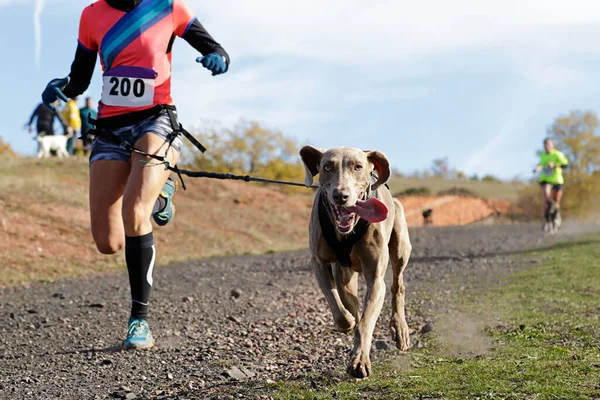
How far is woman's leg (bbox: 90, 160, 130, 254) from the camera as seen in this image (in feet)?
18.6

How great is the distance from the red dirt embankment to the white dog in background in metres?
19.1

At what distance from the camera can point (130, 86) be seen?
18.3ft

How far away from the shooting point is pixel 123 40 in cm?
558

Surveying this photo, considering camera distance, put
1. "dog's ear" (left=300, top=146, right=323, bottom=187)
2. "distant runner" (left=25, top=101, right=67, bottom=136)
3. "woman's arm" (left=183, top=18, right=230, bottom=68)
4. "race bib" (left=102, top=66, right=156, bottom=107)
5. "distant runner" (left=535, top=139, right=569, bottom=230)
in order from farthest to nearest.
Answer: "distant runner" (left=25, top=101, right=67, bottom=136)
"distant runner" (left=535, top=139, right=569, bottom=230)
"woman's arm" (left=183, top=18, right=230, bottom=68)
"race bib" (left=102, top=66, right=156, bottom=107)
"dog's ear" (left=300, top=146, right=323, bottom=187)

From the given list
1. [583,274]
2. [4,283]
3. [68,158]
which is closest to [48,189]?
[68,158]

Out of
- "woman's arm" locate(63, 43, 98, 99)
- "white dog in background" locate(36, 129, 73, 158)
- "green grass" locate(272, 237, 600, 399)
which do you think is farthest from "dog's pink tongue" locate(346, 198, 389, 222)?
"white dog in background" locate(36, 129, 73, 158)

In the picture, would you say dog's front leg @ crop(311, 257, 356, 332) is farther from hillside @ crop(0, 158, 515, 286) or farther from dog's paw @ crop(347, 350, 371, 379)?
hillside @ crop(0, 158, 515, 286)

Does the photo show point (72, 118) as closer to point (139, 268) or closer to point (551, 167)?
point (551, 167)

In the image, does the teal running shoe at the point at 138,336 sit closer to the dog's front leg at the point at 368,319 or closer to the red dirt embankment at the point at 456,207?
the dog's front leg at the point at 368,319

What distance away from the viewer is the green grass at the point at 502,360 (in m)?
4.28

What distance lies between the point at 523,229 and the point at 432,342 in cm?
1896

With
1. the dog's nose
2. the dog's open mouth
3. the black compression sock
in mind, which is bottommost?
the black compression sock

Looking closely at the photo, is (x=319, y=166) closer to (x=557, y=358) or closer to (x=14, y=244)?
(x=557, y=358)

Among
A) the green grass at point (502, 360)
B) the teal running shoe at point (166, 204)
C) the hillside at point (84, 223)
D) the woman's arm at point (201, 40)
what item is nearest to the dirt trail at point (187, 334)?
the green grass at point (502, 360)
